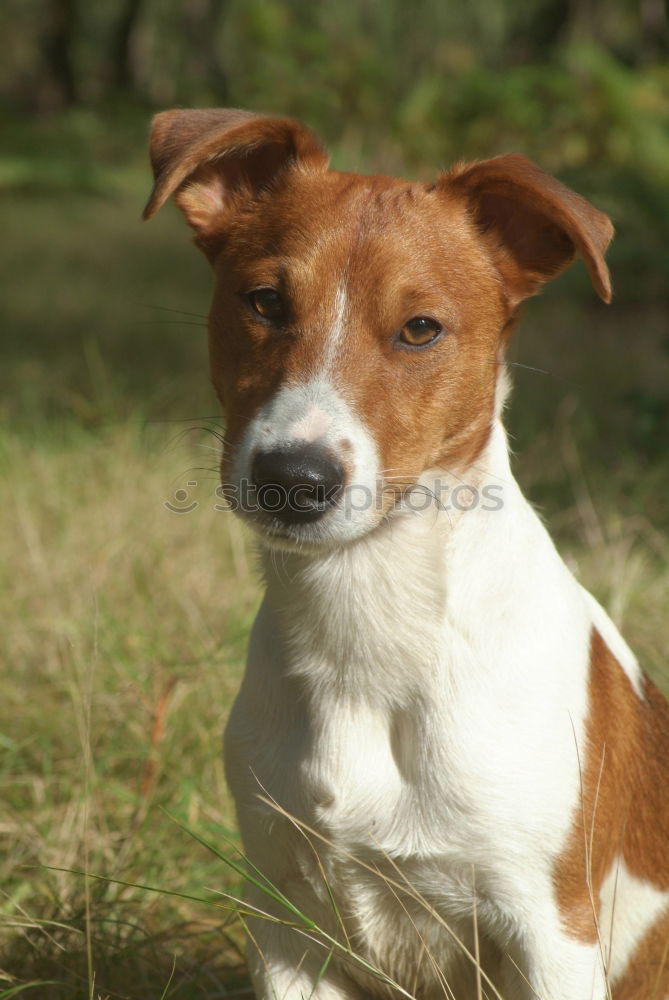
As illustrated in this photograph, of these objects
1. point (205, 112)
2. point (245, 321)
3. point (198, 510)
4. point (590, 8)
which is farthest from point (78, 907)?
Answer: point (590, 8)

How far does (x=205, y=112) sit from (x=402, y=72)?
1505 cm

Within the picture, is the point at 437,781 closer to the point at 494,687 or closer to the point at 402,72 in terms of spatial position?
the point at 494,687

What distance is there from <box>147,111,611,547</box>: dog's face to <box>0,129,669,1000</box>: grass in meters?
0.38

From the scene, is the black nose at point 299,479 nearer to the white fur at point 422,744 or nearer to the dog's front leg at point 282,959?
the white fur at point 422,744

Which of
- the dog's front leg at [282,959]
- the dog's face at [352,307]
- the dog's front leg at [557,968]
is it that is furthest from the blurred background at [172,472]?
the dog's front leg at [557,968]

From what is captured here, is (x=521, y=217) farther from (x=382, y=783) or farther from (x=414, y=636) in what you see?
(x=382, y=783)

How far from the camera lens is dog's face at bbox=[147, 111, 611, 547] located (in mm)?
2420

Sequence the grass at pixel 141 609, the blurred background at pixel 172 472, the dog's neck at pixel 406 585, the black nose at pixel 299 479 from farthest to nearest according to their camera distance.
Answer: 1. the blurred background at pixel 172 472
2. the grass at pixel 141 609
3. the dog's neck at pixel 406 585
4. the black nose at pixel 299 479

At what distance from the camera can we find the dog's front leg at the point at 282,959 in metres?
2.69

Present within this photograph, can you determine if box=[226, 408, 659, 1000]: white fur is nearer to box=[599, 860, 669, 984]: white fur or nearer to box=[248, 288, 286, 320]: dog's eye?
box=[599, 860, 669, 984]: white fur

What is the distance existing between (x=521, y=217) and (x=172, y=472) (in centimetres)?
346

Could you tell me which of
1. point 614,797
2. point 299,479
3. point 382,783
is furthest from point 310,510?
point 614,797

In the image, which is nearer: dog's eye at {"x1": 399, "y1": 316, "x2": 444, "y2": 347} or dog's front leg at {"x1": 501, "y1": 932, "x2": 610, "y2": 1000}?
dog's front leg at {"x1": 501, "y1": 932, "x2": 610, "y2": 1000}

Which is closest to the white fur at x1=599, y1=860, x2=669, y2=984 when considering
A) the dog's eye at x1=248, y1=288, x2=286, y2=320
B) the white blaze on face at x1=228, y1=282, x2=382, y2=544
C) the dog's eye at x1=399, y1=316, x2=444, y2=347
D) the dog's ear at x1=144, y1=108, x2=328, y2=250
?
the white blaze on face at x1=228, y1=282, x2=382, y2=544
